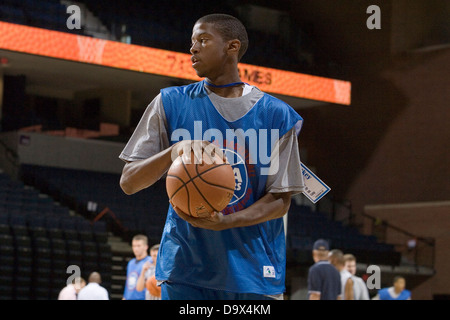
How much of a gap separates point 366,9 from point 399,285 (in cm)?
927

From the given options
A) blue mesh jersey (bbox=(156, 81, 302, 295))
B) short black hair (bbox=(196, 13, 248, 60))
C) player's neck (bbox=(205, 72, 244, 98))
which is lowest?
blue mesh jersey (bbox=(156, 81, 302, 295))

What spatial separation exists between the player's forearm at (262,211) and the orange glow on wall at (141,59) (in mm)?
11349

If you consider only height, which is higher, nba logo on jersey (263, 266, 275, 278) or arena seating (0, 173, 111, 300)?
nba logo on jersey (263, 266, 275, 278)

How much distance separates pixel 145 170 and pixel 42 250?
9295 millimetres

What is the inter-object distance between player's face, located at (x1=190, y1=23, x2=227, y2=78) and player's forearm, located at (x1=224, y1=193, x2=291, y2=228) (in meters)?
0.43

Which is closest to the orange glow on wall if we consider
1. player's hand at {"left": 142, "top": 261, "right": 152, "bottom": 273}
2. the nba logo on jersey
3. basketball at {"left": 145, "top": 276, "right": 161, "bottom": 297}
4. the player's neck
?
player's hand at {"left": 142, "top": 261, "right": 152, "bottom": 273}

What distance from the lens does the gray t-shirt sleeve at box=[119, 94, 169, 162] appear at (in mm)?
2207

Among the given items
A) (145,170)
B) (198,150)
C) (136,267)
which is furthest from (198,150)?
(136,267)

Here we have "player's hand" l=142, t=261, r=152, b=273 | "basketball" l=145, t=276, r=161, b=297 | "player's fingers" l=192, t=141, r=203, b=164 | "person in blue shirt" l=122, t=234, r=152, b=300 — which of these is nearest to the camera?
"player's fingers" l=192, t=141, r=203, b=164

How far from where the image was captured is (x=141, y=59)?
46.5 ft

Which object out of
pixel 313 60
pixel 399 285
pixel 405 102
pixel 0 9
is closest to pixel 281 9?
pixel 313 60

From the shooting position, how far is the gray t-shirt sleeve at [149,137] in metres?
2.21

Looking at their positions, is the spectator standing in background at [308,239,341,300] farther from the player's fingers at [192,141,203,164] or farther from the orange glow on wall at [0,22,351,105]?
the orange glow on wall at [0,22,351,105]

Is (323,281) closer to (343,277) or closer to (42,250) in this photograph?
(343,277)
